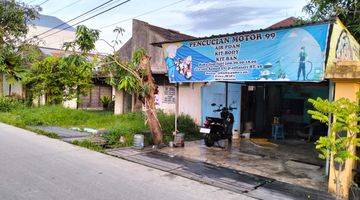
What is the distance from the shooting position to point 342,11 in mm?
10844

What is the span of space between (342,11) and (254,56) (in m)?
4.39

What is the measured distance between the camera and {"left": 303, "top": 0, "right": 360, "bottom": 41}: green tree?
1098 cm

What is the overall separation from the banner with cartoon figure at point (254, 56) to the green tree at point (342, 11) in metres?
4.13

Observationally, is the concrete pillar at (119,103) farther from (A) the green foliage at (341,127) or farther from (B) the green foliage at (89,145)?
(A) the green foliage at (341,127)

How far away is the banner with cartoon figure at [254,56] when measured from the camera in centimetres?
726

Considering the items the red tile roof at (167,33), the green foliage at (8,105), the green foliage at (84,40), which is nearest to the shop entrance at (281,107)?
the green foliage at (84,40)

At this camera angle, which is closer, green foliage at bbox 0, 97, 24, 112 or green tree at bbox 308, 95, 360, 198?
green tree at bbox 308, 95, 360, 198

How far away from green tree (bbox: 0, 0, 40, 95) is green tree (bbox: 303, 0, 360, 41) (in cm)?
1718

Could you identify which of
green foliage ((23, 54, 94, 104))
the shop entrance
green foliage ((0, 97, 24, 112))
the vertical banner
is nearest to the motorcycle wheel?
the shop entrance

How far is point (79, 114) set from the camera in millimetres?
17812

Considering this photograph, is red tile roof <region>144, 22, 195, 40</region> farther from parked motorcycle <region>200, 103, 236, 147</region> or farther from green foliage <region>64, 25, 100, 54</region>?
parked motorcycle <region>200, 103, 236, 147</region>

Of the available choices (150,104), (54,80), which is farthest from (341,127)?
(54,80)

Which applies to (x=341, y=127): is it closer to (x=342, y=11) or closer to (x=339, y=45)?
(x=339, y=45)

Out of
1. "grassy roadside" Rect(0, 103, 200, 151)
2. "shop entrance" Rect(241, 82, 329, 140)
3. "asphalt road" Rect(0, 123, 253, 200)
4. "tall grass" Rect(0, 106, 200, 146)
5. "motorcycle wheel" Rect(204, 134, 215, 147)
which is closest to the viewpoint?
"asphalt road" Rect(0, 123, 253, 200)
